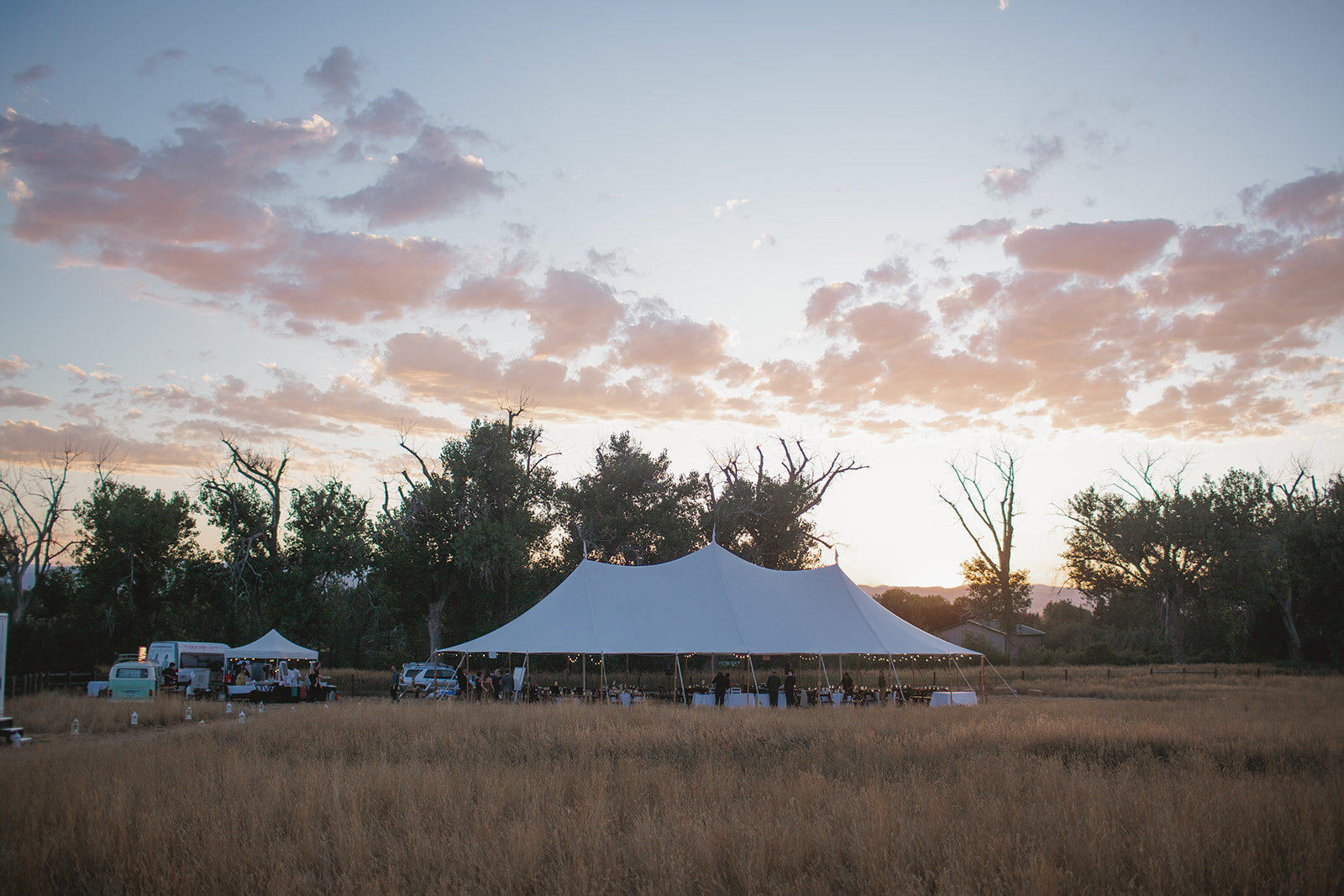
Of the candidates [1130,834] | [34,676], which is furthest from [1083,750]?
[34,676]

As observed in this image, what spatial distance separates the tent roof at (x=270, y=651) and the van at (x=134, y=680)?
3420 mm

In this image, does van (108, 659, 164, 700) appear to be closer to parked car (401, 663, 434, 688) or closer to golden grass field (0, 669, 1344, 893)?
parked car (401, 663, 434, 688)

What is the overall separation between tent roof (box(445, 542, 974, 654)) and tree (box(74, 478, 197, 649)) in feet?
87.4

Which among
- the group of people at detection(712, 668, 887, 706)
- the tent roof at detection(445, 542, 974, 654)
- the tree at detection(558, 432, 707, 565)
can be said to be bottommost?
the group of people at detection(712, 668, 887, 706)

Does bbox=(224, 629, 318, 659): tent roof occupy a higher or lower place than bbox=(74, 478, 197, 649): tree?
lower

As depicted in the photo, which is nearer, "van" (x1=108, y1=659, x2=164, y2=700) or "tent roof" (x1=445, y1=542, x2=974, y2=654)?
"tent roof" (x1=445, y1=542, x2=974, y2=654)

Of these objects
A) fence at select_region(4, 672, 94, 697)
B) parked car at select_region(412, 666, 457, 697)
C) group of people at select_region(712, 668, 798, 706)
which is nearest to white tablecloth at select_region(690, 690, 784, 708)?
group of people at select_region(712, 668, 798, 706)

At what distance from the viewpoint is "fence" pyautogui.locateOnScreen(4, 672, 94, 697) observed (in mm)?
26031

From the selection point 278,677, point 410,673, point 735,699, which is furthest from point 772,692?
point 278,677

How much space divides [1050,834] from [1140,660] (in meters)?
40.5

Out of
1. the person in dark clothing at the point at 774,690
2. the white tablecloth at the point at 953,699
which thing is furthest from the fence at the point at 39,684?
the white tablecloth at the point at 953,699

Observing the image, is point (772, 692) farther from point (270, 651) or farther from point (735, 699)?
point (270, 651)

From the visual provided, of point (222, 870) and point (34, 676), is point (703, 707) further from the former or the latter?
point (34, 676)

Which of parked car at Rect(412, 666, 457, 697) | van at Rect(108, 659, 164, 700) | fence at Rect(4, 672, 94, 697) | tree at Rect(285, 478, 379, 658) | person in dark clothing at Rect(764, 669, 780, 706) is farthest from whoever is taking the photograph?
tree at Rect(285, 478, 379, 658)
